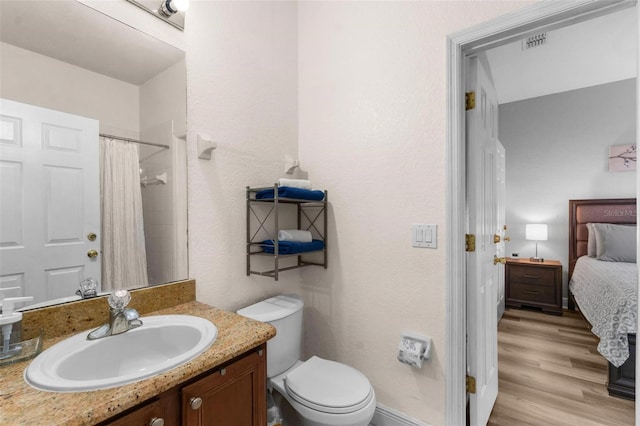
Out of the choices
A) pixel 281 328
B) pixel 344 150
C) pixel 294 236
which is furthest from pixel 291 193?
pixel 281 328

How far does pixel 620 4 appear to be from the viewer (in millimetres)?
1144

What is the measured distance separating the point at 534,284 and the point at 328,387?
3.46 meters

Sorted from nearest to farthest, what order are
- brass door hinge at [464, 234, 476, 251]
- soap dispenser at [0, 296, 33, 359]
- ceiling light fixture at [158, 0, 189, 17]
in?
soap dispenser at [0, 296, 33, 359], ceiling light fixture at [158, 0, 189, 17], brass door hinge at [464, 234, 476, 251]

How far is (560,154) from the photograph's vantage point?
3791mm

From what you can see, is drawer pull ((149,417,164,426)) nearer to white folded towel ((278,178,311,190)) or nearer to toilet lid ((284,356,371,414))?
toilet lid ((284,356,371,414))

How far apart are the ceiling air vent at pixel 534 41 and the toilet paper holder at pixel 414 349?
2561 mm

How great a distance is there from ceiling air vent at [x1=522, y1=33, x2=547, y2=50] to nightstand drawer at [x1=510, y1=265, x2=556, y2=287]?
2.50 meters

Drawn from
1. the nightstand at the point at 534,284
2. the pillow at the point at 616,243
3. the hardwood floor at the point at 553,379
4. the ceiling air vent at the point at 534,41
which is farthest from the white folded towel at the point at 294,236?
the pillow at the point at 616,243

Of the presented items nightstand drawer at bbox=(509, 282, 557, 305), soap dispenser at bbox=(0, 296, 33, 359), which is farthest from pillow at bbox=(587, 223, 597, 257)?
soap dispenser at bbox=(0, 296, 33, 359)

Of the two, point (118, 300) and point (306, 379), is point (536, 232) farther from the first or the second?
point (118, 300)

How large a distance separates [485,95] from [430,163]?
2.34 feet

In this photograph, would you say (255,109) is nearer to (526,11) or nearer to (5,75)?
(5,75)

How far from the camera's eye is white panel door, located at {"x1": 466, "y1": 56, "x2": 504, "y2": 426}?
1.53m

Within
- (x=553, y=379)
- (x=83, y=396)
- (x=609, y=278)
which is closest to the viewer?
(x=83, y=396)
